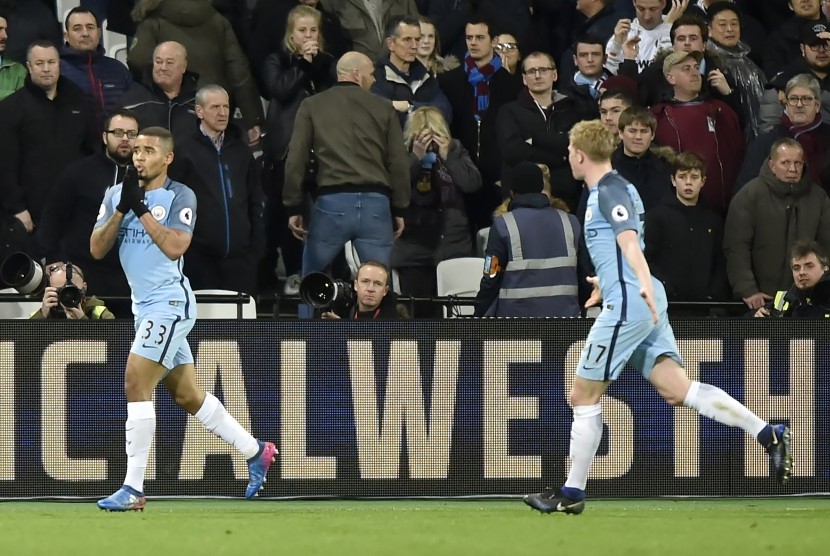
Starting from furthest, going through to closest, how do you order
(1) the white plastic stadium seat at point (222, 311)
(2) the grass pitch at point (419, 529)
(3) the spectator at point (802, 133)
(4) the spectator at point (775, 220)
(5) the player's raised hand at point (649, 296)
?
(3) the spectator at point (802, 133), (4) the spectator at point (775, 220), (1) the white plastic stadium seat at point (222, 311), (5) the player's raised hand at point (649, 296), (2) the grass pitch at point (419, 529)

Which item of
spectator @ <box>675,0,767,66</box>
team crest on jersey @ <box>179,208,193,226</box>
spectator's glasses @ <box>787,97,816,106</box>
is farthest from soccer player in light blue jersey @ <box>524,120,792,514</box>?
spectator @ <box>675,0,767,66</box>

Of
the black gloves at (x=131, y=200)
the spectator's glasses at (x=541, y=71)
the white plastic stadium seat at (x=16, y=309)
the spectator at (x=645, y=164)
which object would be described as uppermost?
the spectator's glasses at (x=541, y=71)

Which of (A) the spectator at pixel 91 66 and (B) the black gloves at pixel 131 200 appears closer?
(B) the black gloves at pixel 131 200

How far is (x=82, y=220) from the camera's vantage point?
12.0m

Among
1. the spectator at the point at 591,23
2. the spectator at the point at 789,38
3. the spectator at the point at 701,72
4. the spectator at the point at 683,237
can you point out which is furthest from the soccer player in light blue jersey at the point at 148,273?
the spectator at the point at 789,38

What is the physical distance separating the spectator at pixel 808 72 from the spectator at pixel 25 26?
19.6 feet

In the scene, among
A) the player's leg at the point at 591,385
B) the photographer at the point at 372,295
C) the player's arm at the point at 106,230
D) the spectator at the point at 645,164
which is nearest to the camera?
the player's leg at the point at 591,385

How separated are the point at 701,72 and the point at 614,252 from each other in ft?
16.3

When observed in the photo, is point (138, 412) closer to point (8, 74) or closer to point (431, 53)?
point (8, 74)

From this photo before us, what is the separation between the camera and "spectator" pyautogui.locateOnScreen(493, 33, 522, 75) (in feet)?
44.1

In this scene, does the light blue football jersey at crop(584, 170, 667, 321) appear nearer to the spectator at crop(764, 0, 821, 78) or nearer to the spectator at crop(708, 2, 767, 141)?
the spectator at crop(708, 2, 767, 141)

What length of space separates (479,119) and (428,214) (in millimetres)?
990

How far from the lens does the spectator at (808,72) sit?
13.1 meters

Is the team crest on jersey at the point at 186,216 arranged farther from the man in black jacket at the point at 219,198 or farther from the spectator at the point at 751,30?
the spectator at the point at 751,30
